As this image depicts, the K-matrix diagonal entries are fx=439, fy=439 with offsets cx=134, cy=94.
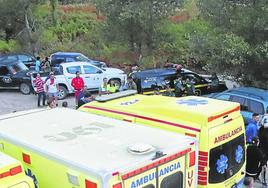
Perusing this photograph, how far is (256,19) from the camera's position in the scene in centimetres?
1603

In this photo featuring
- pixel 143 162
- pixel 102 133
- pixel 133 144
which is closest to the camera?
pixel 143 162

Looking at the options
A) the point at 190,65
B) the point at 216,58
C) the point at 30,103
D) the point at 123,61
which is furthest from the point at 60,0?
the point at 216,58

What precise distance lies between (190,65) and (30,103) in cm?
1202

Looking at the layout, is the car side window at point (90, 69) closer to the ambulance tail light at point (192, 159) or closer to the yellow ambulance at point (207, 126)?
the yellow ambulance at point (207, 126)

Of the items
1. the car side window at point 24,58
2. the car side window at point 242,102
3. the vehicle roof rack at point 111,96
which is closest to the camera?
the vehicle roof rack at point 111,96

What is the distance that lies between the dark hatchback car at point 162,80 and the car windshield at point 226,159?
10.2m

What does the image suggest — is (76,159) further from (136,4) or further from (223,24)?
(136,4)

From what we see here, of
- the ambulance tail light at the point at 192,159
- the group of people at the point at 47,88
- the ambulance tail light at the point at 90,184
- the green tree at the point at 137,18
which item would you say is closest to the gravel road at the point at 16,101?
the group of people at the point at 47,88

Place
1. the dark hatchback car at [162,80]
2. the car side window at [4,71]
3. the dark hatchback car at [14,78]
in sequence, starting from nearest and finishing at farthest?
1. the dark hatchback car at [162,80]
2. the dark hatchback car at [14,78]
3. the car side window at [4,71]

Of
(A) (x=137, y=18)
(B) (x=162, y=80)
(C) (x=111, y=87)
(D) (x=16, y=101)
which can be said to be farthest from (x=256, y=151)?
(A) (x=137, y=18)

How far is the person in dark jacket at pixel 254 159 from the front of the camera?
28.3ft

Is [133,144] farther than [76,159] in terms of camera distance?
Yes

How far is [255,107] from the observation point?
43.1 ft

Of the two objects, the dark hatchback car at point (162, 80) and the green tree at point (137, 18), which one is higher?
the green tree at point (137, 18)
